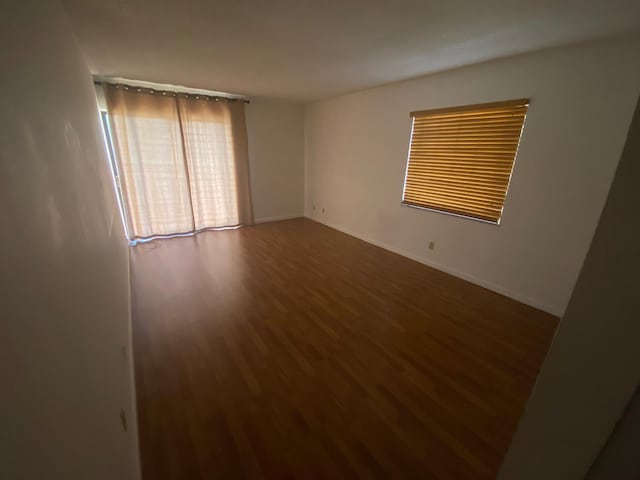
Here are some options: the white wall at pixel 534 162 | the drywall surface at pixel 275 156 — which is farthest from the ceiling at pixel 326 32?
the drywall surface at pixel 275 156

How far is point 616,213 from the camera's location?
34cm

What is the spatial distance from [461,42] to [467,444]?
2.81 meters

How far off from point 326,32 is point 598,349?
2.33 meters

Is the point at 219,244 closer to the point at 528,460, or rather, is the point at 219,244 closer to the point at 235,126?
the point at 235,126

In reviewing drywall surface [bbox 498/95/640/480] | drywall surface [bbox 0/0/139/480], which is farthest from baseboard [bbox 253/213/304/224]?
drywall surface [bbox 498/95/640/480]

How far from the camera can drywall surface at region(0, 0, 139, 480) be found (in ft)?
1.30

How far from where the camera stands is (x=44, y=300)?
539 mm

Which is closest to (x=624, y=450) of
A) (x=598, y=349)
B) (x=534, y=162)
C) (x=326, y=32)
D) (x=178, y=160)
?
(x=598, y=349)

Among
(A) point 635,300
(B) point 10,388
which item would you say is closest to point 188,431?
(B) point 10,388

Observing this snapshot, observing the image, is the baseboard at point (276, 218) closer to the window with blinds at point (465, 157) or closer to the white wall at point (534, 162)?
the white wall at point (534, 162)

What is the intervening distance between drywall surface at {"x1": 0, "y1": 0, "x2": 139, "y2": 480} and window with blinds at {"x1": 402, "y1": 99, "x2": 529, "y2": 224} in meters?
3.31

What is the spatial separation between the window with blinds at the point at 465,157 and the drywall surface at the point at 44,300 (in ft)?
10.9

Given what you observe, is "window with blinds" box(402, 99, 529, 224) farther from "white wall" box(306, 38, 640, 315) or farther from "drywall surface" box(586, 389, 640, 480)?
"drywall surface" box(586, 389, 640, 480)

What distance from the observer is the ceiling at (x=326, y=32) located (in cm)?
156
